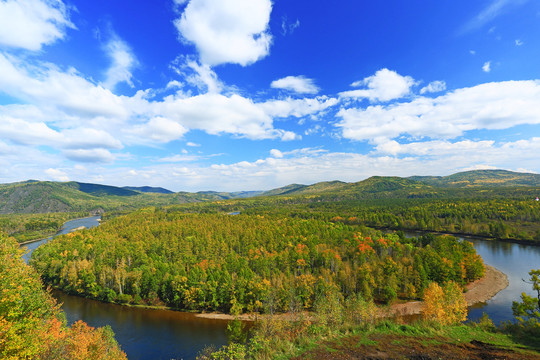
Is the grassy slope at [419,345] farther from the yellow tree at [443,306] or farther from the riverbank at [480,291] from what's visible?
the riverbank at [480,291]

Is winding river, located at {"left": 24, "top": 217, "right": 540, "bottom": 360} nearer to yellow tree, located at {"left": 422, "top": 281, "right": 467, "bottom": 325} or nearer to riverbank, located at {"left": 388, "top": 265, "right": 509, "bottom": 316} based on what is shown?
riverbank, located at {"left": 388, "top": 265, "right": 509, "bottom": 316}

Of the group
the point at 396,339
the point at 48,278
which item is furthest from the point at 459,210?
the point at 48,278

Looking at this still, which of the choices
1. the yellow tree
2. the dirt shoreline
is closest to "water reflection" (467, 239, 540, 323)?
the dirt shoreline

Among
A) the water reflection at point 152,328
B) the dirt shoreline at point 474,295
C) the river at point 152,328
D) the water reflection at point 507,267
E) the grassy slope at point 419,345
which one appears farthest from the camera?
the dirt shoreline at point 474,295

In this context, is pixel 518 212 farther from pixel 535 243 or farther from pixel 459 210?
pixel 535 243

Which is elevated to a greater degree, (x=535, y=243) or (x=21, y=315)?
(x=21, y=315)

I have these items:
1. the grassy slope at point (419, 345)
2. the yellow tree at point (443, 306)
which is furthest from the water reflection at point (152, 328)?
the yellow tree at point (443, 306)

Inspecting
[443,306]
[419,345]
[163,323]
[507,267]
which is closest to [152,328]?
[163,323]
